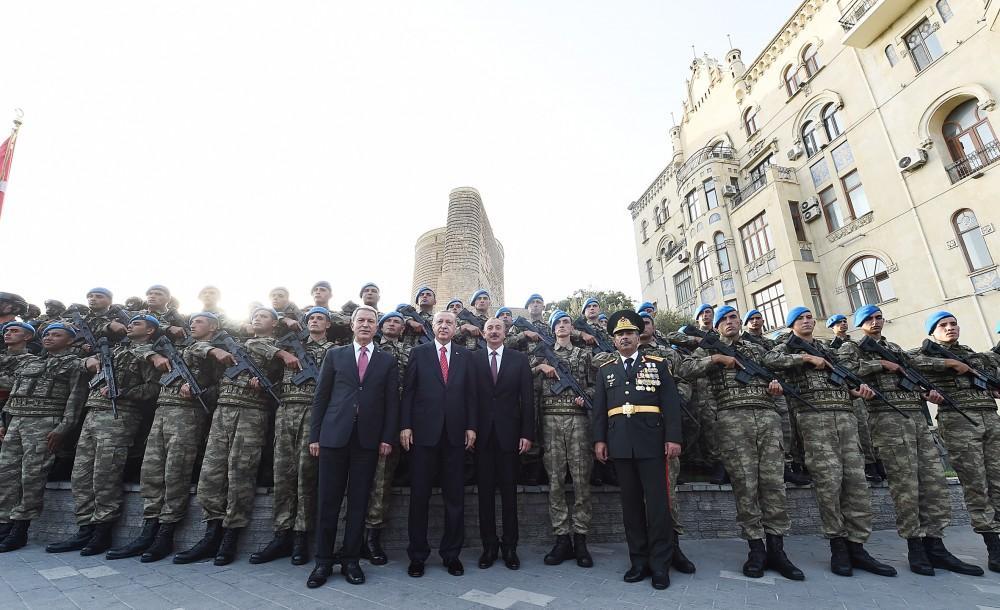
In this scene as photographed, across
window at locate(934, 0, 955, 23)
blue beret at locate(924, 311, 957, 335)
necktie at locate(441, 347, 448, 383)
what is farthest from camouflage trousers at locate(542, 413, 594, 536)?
window at locate(934, 0, 955, 23)

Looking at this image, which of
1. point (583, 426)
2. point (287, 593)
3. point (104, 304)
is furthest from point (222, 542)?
point (104, 304)

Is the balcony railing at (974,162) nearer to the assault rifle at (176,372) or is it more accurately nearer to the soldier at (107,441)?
the assault rifle at (176,372)

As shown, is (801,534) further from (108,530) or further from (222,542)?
(108,530)

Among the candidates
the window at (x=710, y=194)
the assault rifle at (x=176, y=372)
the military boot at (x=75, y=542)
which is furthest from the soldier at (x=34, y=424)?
the window at (x=710, y=194)

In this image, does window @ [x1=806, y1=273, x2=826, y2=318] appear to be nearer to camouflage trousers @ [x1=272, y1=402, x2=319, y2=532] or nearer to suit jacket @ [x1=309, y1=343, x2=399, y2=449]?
suit jacket @ [x1=309, y1=343, x2=399, y2=449]

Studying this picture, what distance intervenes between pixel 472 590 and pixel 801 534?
4.19 meters

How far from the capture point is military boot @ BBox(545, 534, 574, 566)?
151 inches

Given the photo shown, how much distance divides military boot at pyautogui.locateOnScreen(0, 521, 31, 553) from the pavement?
40 cm

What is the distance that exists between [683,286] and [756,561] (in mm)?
22214

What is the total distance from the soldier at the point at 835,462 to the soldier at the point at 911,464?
404mm

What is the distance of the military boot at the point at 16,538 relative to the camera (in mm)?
4258

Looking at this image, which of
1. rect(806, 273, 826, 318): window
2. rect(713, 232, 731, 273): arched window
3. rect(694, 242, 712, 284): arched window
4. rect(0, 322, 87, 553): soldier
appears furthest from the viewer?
rect(694, 242, 712, 284): arched window

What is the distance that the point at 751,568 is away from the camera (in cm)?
350

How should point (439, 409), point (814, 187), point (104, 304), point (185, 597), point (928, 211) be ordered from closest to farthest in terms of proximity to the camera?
1. point (185, 597)
2. point (439, 409)
3. point (104, 304)
4. point (928, 211)
5. point (814, 187)
